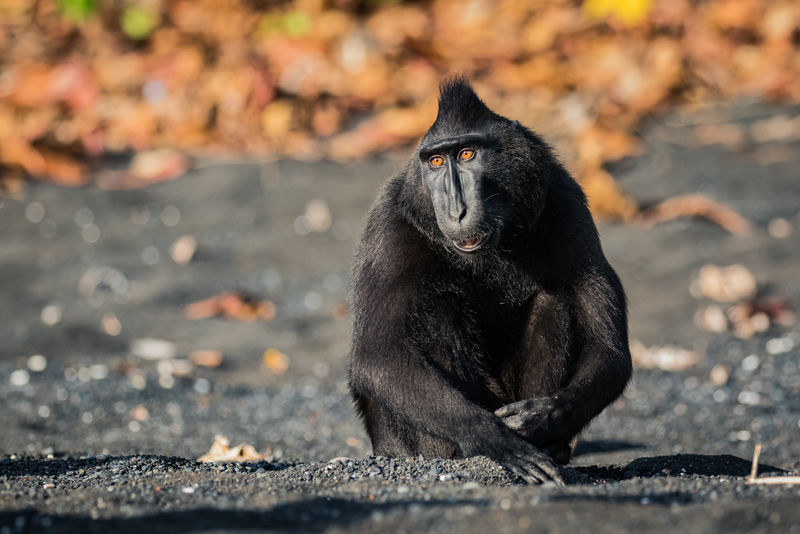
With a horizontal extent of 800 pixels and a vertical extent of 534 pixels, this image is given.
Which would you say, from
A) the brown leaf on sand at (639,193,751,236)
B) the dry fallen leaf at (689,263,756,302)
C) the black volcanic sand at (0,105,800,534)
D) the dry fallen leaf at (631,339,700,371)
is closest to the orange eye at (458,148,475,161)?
the black volcanic sand at (0,105,800,534)

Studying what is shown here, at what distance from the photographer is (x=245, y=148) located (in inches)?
452

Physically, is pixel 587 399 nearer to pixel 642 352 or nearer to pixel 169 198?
pixel 642 352

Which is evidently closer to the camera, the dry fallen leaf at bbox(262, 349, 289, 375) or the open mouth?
the open mouth

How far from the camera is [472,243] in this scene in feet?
13.3

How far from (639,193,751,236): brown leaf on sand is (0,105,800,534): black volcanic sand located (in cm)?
12

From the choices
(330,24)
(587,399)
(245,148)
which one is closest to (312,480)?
(587,399)

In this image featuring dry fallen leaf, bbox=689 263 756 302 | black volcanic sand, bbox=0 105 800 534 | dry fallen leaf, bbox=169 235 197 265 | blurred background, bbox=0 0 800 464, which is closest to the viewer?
black volcanic sand, bbox=0 105 800 534

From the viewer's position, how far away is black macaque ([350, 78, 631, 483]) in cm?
404

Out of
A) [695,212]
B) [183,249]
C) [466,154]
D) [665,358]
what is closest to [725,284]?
[665,358]

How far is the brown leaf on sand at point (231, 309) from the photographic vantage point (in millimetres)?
8227

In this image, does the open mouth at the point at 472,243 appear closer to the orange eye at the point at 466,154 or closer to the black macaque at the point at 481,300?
the black macaque at the point at 481,300

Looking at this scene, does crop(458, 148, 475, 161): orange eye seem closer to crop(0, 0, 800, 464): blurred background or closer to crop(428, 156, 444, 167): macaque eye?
crop(428, 156, 444, 167): macaque eye

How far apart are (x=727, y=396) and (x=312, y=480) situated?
3569mm

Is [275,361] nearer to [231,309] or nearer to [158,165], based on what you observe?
[231,309]
